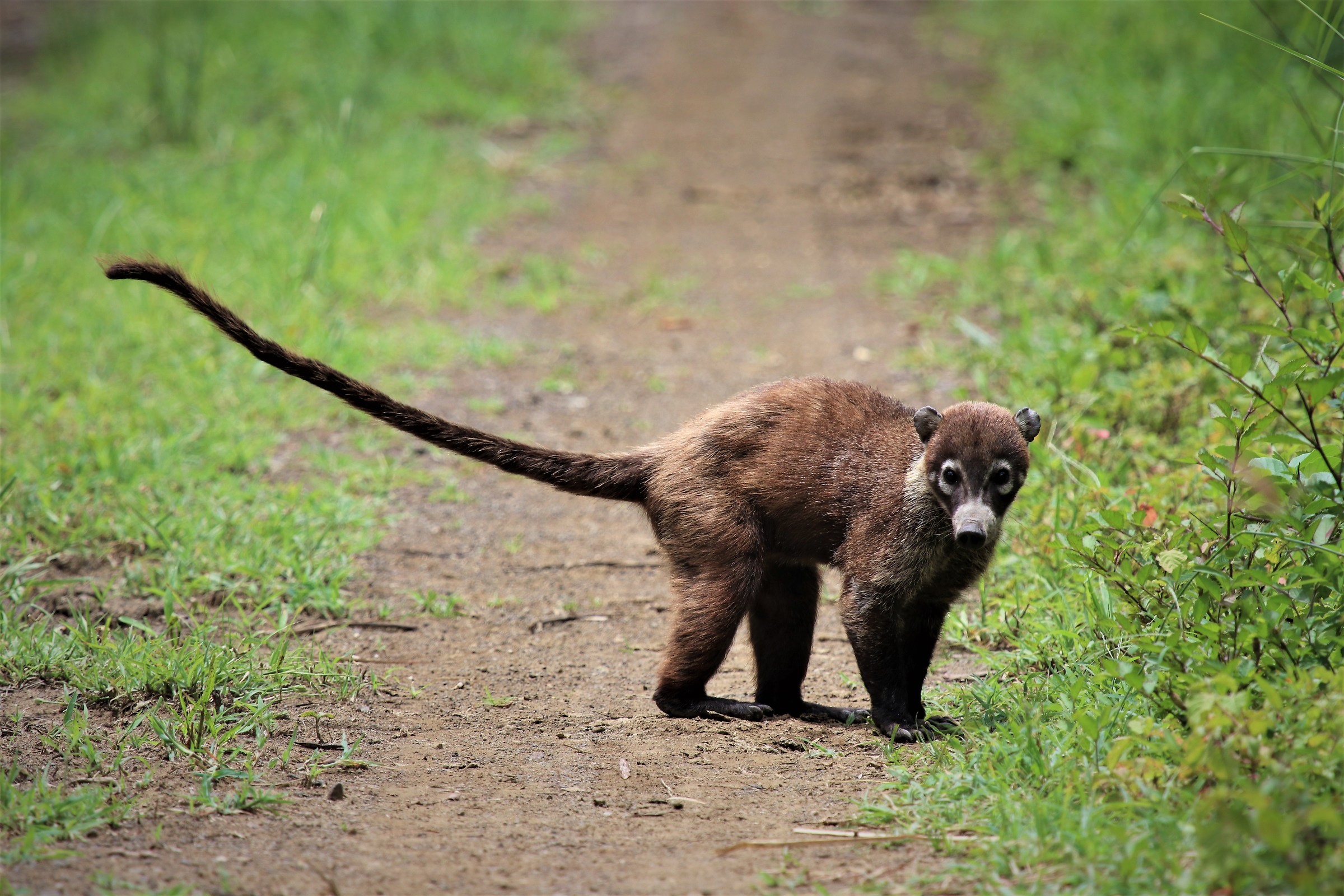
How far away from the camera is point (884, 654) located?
3.58 metres

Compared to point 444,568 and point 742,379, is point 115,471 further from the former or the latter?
point 742,379

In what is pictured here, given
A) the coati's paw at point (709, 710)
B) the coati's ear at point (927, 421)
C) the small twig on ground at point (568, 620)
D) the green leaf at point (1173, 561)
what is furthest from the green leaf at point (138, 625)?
the green leaf at point (1173, 561)

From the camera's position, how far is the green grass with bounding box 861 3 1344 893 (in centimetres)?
250

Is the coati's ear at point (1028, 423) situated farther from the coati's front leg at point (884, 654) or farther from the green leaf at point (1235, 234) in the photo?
the green leaf at point (1235, 234)

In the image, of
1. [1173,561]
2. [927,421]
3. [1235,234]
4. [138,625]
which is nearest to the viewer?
[1235,234]

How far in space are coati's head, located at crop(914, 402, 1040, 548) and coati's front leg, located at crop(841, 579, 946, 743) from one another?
0.31 meters

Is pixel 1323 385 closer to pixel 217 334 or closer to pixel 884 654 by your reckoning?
pixel 884 654

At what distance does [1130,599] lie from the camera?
3.26m

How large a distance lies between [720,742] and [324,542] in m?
2.02

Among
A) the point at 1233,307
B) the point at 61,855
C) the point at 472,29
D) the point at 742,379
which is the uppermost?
the point at 472,29

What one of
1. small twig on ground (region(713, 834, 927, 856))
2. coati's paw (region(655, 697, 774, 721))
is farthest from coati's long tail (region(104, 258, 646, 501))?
small twig on ground (region(713, 834, 927, 856))

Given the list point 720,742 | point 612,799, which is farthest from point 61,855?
point 720,742

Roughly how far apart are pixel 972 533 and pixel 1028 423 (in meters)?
0.55

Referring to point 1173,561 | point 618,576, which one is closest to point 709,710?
point 618,576
